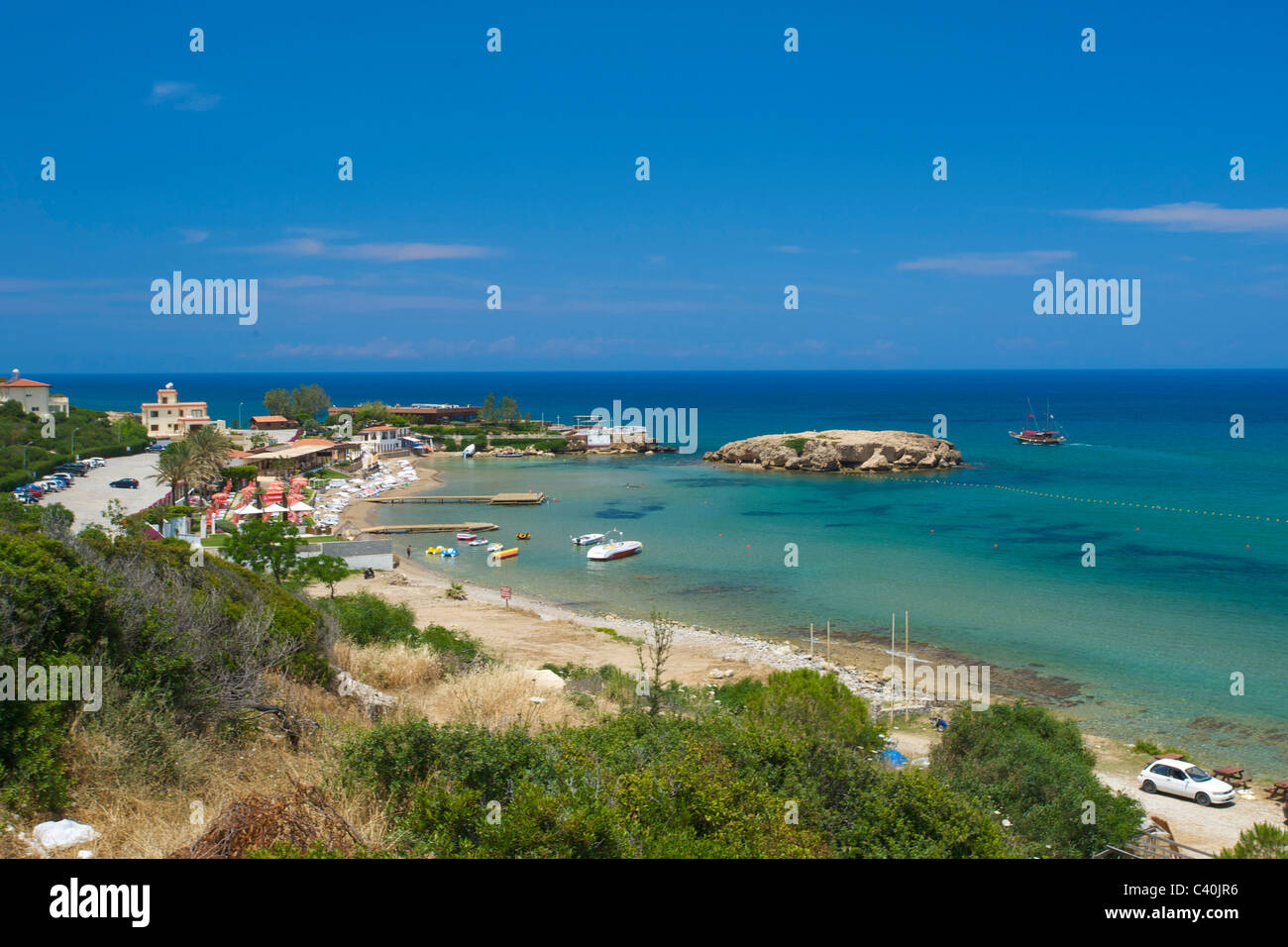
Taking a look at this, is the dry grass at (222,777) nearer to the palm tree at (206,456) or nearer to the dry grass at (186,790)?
the dry grass at (186,790)

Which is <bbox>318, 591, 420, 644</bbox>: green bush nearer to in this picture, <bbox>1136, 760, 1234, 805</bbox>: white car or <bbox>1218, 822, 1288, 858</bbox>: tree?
<bbox>1136, 760, 1234, 805</bbox>: white car

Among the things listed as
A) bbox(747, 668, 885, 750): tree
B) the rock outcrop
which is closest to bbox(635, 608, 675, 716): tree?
bbox(747, 668, 885, 750): tree

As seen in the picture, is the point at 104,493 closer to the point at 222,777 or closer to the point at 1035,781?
the point at 222,777

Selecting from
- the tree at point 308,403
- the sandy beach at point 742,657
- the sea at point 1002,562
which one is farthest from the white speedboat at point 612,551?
the tree at point 308,403

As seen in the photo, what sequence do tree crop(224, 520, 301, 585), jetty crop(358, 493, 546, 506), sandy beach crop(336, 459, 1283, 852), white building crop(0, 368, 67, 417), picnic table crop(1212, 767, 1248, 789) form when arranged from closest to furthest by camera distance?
sandy beach crop(336, 459, 1283, 852) → picnic table crop(1212, 767, 1248, 789) → tree crop(224, 520, 301, 585) → jetty crop(358, 493, 546, 506) → white building crop(0, 368, 67, 417)

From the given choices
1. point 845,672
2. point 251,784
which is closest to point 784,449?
point 845,672
